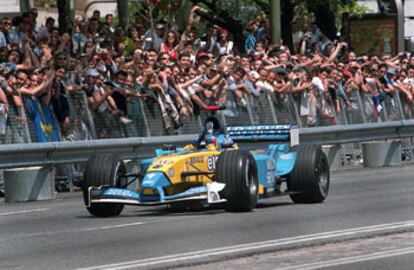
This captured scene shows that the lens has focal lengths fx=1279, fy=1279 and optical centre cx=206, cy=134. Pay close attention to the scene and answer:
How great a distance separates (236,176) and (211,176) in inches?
33.4

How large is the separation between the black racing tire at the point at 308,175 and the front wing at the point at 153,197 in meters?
1.82

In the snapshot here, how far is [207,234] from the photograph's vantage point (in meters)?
12.9

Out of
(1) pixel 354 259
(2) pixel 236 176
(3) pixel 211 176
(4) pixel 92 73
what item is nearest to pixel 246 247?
(1) pixel 354 259

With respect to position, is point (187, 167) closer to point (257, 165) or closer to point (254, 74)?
point (257, 165)

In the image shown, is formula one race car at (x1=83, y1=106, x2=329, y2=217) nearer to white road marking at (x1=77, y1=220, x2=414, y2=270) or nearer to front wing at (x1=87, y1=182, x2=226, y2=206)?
front wing at (x1=87, y1=182, x2=226, y2=206)

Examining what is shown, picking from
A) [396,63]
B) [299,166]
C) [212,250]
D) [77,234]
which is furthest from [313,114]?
[212,250]

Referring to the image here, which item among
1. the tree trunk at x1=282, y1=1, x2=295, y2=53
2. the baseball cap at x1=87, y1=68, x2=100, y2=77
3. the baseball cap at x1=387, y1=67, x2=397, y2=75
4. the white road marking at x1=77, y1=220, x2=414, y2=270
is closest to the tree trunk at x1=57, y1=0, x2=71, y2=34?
the baseball cap at x1=87, y1=68, x2=100, y2=77

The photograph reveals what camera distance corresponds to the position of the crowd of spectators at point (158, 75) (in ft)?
67.1

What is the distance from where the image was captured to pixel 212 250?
11383mm

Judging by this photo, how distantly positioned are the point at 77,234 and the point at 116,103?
28.0 ft

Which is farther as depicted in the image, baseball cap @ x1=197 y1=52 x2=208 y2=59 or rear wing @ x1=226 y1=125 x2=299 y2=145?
baseball cap @ x1=197 y1=52 x2=208 y2=59

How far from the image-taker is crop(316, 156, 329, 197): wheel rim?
1653 centimetres

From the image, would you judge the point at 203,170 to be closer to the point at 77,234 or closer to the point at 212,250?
the point at 77,234

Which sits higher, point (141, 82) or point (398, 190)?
point (141, 82)
